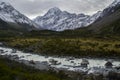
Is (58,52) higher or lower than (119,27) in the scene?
lower

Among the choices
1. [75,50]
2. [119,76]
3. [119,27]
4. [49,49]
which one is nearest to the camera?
[119,76]

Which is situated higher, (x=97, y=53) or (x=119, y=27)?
(x=119, y=27)

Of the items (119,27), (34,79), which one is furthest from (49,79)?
(119,27)

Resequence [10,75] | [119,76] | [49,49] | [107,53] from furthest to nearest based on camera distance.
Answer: [49,49], [107,53], [119,76], [10,75]

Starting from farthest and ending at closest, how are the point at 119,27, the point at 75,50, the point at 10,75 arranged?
the point at 119,27, the point at 75,50, the point at 10,75

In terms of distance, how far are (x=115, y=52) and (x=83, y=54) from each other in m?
9.99

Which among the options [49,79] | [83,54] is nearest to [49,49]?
[83,54]

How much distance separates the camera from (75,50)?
310 ft

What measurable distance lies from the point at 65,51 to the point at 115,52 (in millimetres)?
18279

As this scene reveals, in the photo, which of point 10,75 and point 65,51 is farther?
point 65,51

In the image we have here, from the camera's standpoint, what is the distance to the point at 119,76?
41.0 metres

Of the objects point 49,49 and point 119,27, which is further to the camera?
point 119,27

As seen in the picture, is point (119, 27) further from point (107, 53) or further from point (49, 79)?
point (49, 79)

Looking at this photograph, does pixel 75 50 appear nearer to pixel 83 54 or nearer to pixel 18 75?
pixel 83 54
